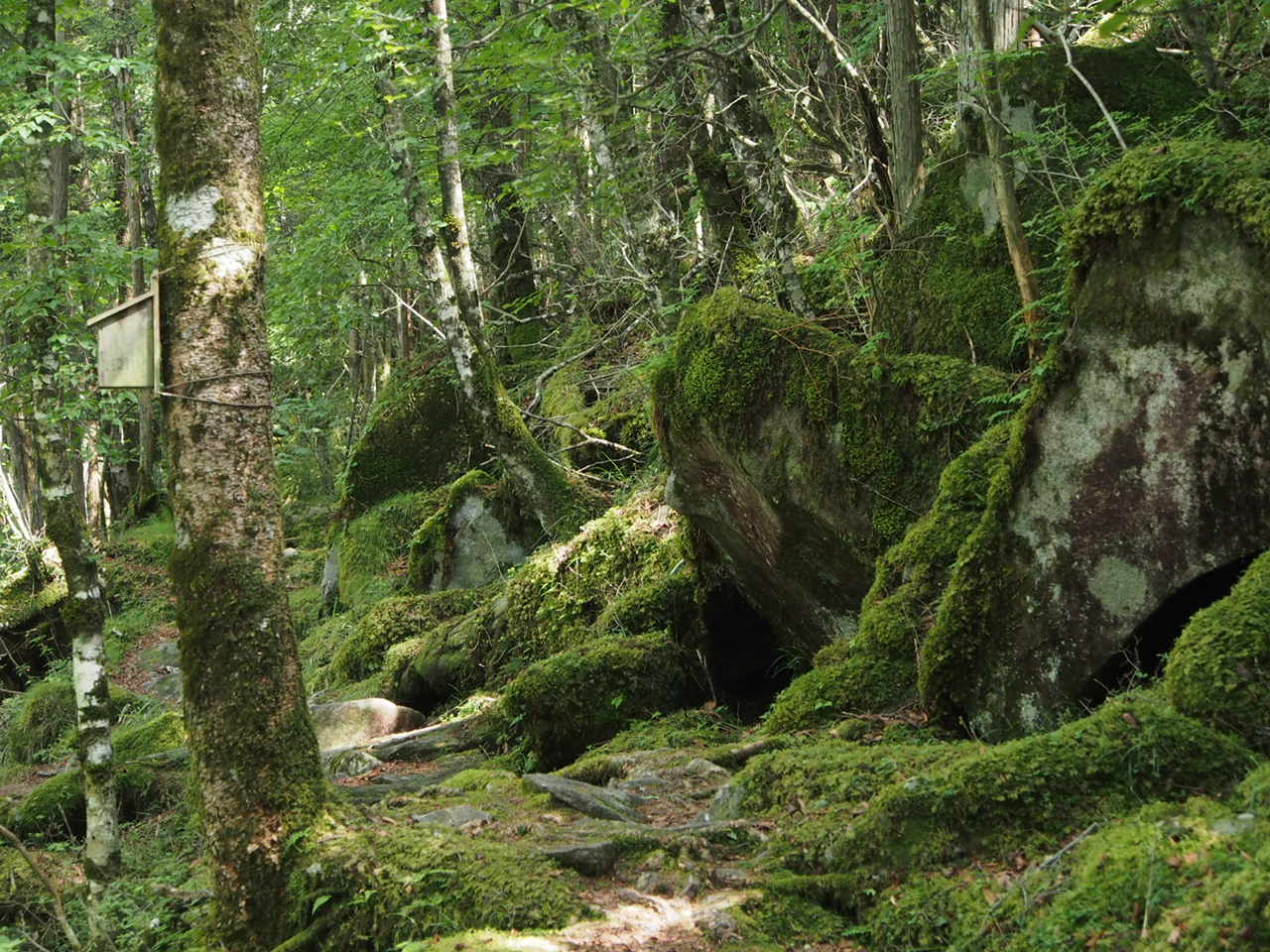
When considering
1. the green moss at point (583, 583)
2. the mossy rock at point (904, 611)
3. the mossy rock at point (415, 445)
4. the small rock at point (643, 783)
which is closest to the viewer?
the small rock at point (643, 783)

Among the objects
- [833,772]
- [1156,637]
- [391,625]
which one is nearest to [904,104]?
[1156,637]

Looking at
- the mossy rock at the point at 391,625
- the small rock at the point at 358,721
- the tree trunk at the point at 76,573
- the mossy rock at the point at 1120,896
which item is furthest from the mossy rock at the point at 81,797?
the mossy rock at the point at 1120,896

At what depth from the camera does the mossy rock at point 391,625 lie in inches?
490

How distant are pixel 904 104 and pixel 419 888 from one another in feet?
21.8

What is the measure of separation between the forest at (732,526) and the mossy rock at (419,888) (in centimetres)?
2

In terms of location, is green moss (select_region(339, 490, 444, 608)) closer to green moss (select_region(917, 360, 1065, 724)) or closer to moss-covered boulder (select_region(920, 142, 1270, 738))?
green moss (select_region(917, 360, 1065, 724))

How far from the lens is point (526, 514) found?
1321 cm

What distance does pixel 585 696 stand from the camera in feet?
27.7

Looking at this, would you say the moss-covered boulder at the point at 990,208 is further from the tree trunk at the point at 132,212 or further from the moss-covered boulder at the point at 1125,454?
the tree trunk at the point at 132,212

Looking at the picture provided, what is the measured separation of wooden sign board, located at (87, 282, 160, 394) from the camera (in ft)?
16.5

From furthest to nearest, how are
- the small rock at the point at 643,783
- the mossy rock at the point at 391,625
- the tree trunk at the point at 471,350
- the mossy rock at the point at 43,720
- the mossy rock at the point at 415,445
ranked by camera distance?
the mossy rock at the point at 415,445
the mossy rock at the point at 43,720
the mossy rock at the point at 391,625
the tree trunk at the point at 471,350
the small rock at the point at 643,783

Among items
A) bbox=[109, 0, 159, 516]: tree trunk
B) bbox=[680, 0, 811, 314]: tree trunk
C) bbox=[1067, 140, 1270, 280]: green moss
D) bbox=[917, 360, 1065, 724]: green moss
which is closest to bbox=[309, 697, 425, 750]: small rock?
bbox=[680, 0, 811, 314]: tree trunk

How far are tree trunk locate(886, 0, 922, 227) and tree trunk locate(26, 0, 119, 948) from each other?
6.61m

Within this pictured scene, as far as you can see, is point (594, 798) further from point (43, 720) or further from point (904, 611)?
point (43, 720)
